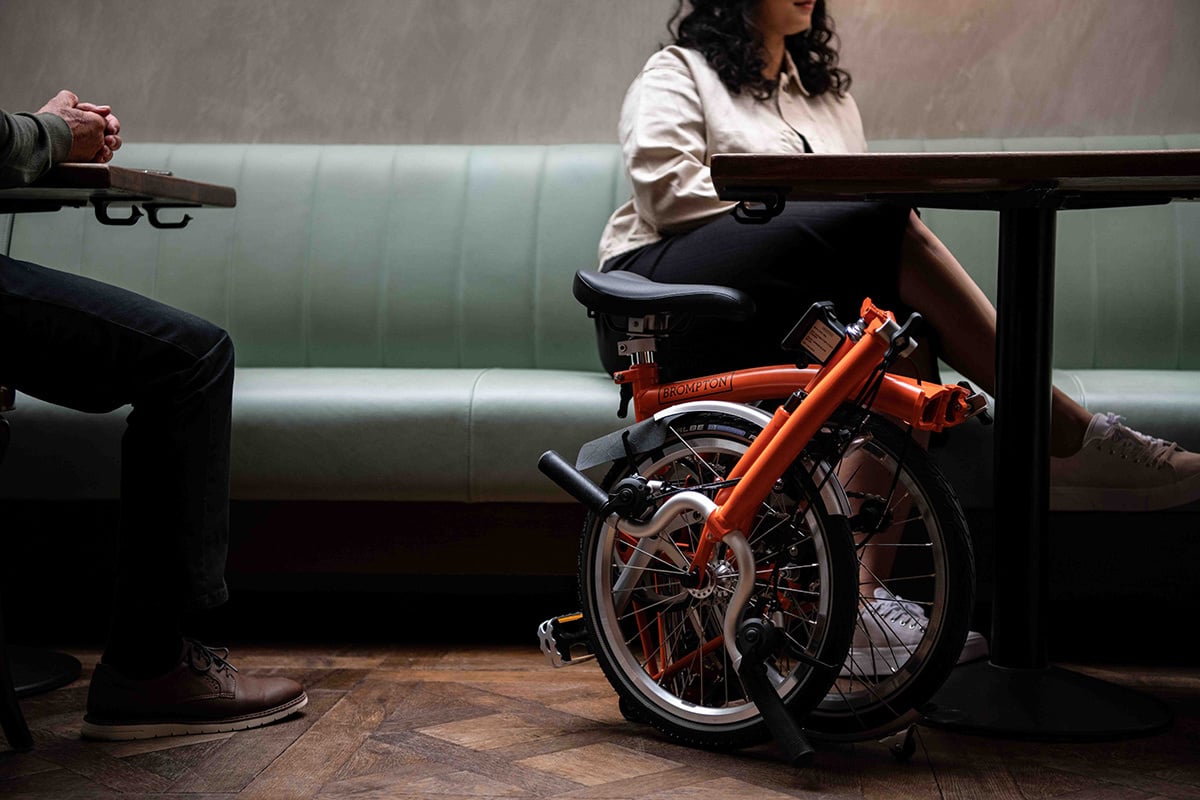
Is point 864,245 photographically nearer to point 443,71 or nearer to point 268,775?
point 268,775

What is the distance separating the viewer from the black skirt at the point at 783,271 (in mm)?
1649

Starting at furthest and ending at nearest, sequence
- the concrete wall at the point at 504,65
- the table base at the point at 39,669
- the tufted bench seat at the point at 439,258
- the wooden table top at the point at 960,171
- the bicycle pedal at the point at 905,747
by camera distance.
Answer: the concrete wall at the point at 504,65 < the tufted bench seat at the point at 439,258 < the table base at the point at 39,669 < the bicycle pedal at the point at 905,747 < the wooden table top at the point at 960,171

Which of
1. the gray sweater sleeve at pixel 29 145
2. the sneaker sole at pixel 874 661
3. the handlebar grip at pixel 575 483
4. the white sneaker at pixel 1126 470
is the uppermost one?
the gray sweater sleeve at pixel 29 145

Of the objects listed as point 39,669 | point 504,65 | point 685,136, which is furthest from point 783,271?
point 504,65

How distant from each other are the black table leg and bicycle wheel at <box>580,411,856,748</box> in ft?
0.83

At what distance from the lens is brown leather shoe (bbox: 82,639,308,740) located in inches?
60.8

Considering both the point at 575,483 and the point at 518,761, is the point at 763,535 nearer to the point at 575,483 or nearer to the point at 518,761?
the point at 575,483

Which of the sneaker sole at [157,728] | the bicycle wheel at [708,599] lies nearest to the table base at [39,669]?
the sneaker sole at [157,728]

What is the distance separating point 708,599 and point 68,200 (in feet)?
3.64

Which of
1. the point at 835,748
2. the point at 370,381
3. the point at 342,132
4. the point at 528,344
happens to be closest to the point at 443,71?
the point at 342,132

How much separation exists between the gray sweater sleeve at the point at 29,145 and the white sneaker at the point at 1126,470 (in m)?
1.34

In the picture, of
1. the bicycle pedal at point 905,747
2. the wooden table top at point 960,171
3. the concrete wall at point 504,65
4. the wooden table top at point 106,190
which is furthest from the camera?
the concrete wall at point 504,65

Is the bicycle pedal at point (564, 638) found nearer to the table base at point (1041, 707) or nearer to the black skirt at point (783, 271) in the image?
the black skirt at point (783, 271)

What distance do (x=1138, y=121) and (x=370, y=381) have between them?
5.69 ft
